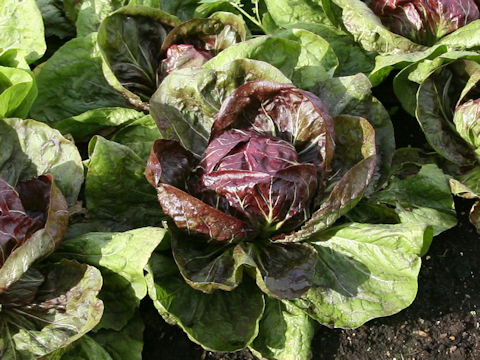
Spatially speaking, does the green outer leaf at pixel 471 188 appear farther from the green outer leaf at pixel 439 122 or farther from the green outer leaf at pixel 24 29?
the green outer leaf at pixel 24 29

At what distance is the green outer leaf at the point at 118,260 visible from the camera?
3.18 m

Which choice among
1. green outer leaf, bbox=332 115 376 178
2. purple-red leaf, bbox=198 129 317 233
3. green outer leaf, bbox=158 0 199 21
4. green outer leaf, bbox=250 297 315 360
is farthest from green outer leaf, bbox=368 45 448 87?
green outer leaf, bbox=250 297 315 360

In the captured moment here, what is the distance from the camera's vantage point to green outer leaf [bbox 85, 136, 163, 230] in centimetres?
344

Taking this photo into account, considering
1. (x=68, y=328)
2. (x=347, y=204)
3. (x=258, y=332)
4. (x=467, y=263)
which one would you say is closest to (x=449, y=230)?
(x=467, y=263)

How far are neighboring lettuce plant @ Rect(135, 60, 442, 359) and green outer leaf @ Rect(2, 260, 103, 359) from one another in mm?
305

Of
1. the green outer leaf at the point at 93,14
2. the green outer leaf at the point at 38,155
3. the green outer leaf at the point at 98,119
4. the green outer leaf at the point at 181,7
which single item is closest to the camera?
the green outer leaf at the point at 38,155

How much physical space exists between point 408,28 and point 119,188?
2.13m

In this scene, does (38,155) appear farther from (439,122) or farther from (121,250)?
(439,122)

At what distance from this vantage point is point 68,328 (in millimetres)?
3193

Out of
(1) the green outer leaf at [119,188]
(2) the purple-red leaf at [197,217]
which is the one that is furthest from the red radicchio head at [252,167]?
(1) the green outer leaf at [119,188]

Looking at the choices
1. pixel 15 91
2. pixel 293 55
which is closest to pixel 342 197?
pixel 293 55

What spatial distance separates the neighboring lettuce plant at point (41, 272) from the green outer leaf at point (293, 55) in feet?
3.64

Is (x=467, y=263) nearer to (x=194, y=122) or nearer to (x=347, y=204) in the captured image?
(x=347, y=204)

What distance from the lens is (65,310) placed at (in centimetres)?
326
